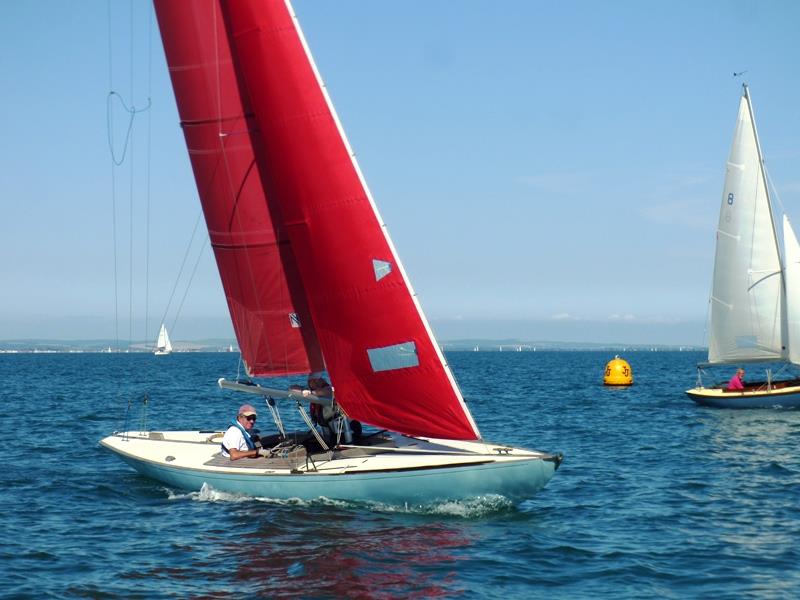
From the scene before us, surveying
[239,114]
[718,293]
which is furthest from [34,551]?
[718,293]

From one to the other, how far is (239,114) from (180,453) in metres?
6.77

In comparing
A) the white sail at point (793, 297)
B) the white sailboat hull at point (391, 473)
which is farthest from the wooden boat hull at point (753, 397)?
the white sailboat hull at point (391, 473)

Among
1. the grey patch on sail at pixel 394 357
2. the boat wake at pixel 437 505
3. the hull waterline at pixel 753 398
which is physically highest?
the grey patch on sail at pixel 394 357

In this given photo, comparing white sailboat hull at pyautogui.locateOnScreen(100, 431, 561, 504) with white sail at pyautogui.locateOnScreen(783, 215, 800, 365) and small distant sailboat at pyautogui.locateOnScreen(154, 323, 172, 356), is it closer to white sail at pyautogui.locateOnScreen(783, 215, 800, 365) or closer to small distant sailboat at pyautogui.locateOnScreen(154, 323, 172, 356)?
white sail at pyautogui.locateOnScreen(783, 215, 800, 365)

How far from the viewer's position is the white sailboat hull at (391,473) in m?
16.1

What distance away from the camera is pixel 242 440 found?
A: 61.4 feet

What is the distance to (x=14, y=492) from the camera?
782 inches

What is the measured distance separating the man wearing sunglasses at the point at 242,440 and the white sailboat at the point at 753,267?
24.2 m

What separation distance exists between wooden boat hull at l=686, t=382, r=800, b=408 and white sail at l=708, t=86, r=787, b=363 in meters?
1.92

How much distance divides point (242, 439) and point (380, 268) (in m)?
4.60

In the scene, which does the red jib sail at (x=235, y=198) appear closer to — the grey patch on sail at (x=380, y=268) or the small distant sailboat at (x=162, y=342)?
the grey patch on sail at (x=380, y=268)

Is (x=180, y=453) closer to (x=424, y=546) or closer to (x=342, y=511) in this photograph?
(x=342, y=511)

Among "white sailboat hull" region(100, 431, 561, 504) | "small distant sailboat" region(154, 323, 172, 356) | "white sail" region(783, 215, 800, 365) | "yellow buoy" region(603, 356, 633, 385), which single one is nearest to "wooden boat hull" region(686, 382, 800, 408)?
"white sail" region(783, 215, 800, 365)

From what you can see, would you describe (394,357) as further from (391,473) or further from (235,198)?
(235,198)
